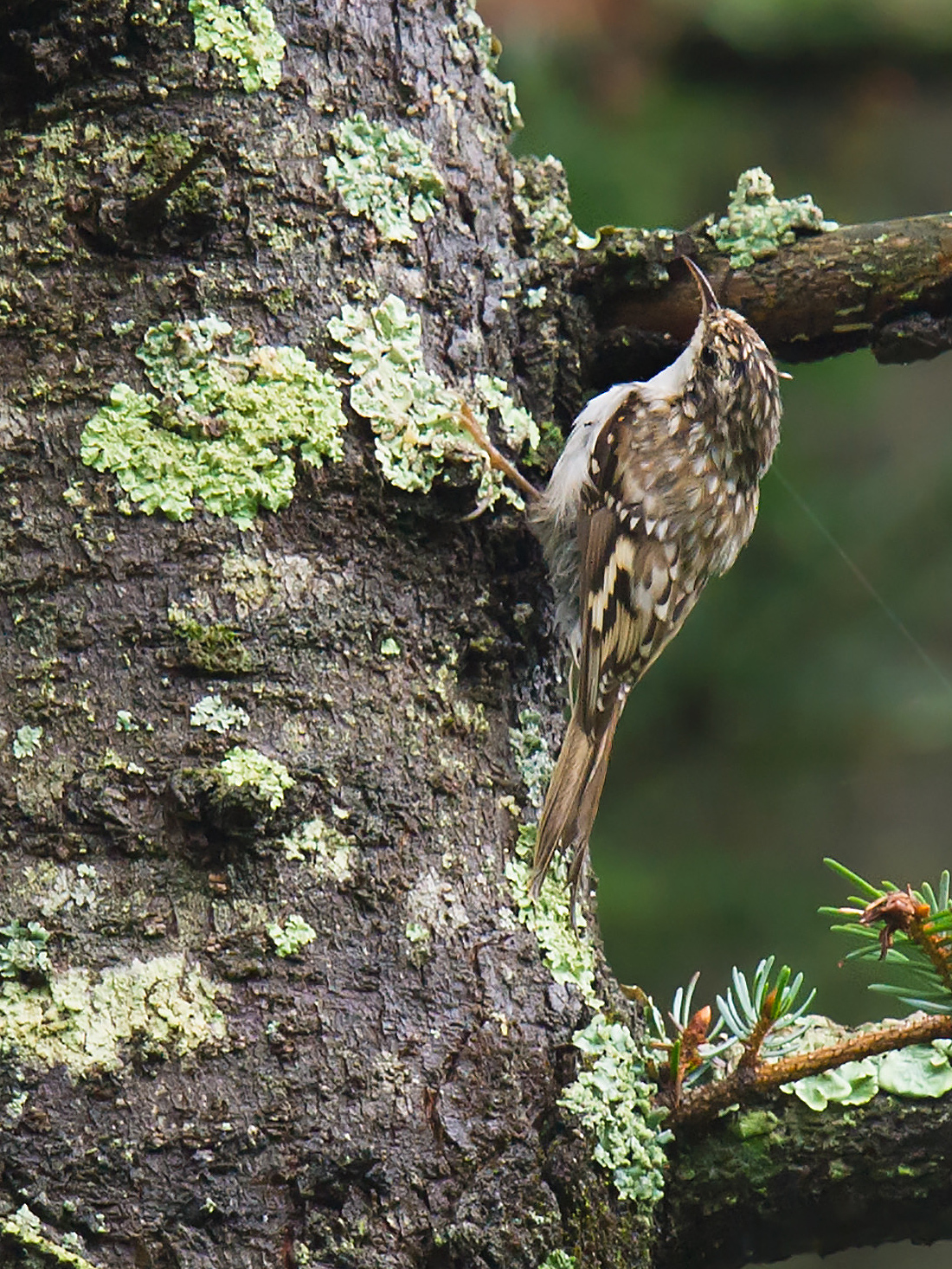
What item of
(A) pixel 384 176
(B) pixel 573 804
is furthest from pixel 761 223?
(B) pixel 573 804

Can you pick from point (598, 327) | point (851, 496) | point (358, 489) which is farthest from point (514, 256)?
point (851, 496)

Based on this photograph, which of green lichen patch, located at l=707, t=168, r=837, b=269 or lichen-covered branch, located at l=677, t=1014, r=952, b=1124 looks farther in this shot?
green lichen patch, located at l=707, t=168, r=837, b=269

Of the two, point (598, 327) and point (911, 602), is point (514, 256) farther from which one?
point (911, 602)

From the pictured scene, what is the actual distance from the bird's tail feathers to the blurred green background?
5.25ft

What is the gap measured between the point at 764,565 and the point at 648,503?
4.91 ft

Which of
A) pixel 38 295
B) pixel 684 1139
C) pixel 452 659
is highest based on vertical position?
pixel 38 295

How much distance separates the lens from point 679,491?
2.44 metres

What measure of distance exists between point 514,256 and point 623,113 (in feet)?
6.28

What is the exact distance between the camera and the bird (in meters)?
2.11

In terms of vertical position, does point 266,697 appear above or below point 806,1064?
above

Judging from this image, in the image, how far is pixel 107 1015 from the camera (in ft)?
4.80

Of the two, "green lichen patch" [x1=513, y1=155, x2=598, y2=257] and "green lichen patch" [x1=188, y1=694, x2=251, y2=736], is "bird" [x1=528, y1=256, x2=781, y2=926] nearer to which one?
"green lichen patch" [x1=513, y1=155, x2=598, y2=257]

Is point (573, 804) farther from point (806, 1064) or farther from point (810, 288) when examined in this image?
point (810, 288)

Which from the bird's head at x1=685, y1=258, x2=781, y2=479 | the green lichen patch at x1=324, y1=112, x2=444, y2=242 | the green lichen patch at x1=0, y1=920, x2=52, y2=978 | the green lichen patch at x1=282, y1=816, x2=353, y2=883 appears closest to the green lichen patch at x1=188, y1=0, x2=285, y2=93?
the green lichen patch at x1=324, y1=112, x2=444, y2=242
